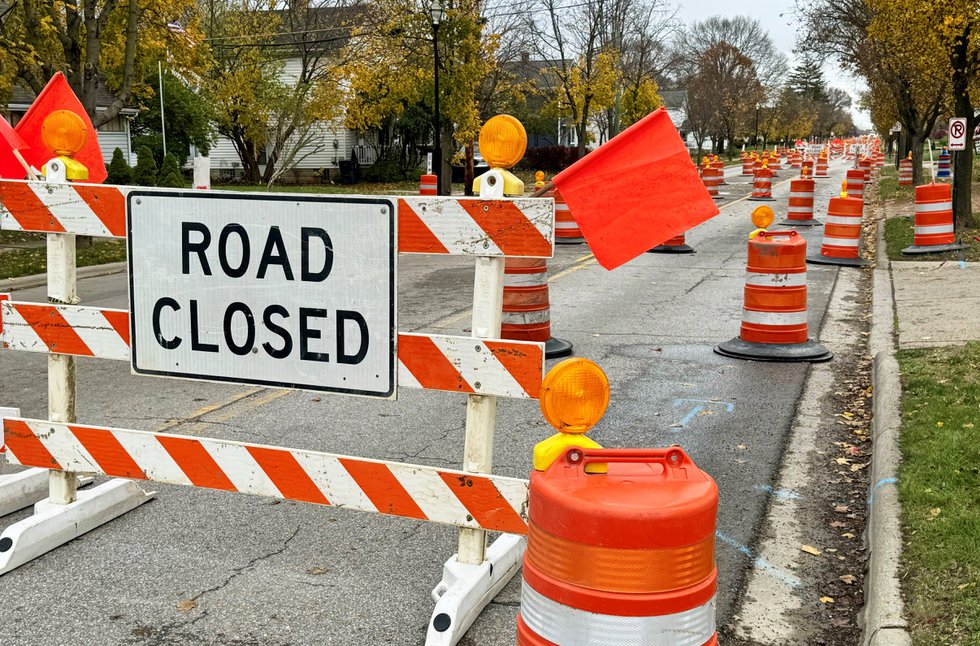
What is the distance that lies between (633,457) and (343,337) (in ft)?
5.39

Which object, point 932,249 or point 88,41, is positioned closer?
point 932,249

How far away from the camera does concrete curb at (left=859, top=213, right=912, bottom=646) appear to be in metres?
3.78

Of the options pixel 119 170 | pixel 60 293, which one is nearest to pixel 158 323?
pixel 60 293

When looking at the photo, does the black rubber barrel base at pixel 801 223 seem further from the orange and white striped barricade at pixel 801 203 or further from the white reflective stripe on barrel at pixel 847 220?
the white reflective stripe on barrel at pixel 847 220

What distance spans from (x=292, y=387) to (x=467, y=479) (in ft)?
2.76

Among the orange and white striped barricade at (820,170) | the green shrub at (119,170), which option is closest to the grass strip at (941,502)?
the green shrub at (119,170)

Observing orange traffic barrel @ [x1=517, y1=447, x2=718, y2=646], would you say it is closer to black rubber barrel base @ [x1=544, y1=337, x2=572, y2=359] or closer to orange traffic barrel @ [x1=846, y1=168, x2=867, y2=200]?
black rubber barrel base @ [x1=544, y1=337, x2=572, y2=359]

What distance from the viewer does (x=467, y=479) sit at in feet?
13.0

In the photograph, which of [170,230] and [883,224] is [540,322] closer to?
[170,230]

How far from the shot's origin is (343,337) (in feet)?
13.2

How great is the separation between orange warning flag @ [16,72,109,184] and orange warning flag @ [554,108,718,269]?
2.72m

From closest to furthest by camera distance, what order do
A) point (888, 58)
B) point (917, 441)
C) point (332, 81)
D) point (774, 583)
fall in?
point (774, 583), point (917, 441), point (888, 58), point (332, 81)

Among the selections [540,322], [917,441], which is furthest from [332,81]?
[917,441]

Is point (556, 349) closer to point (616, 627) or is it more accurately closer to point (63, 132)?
point (63, 132)
